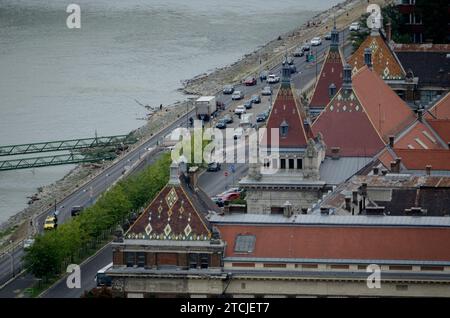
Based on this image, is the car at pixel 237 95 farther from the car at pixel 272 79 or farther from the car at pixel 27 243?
the car at pixel 27 243

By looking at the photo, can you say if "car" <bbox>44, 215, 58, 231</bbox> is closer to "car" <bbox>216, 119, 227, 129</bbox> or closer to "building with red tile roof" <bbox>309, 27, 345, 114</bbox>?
"building with red tile roof" <bbox>309, 27, 345, 114</bbox>

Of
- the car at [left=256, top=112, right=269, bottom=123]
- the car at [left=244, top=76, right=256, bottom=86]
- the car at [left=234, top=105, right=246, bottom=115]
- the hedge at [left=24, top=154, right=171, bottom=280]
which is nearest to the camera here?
the hedge at [left=24, top=154, right=171, bottom=280]

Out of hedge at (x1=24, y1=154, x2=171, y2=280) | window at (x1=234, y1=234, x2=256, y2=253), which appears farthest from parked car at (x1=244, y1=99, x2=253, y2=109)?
window at (x1=234, y1=234, x2=256, y2=253)

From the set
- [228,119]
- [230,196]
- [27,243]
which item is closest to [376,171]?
[230,196]

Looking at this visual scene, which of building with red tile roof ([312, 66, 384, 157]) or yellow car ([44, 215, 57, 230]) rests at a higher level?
building with red tile roof ([312, 66, 384, 157])

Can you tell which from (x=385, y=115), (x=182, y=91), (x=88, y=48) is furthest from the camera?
(x=88, y=48)
